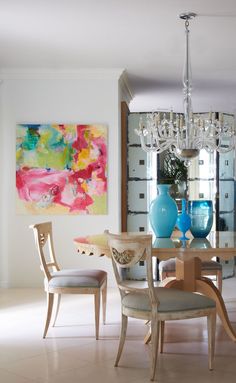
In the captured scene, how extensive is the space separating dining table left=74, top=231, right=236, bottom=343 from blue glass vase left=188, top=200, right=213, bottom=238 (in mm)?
63

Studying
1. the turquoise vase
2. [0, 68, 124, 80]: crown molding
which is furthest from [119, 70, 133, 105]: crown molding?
the turquoise vase

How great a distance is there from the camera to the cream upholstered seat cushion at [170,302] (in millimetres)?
3738

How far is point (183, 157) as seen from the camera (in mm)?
4957

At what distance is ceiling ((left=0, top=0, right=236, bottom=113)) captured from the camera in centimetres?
465

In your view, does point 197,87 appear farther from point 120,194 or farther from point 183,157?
point 183,157

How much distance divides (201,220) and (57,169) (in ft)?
8.33

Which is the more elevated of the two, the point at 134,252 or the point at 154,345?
the point at 134,252

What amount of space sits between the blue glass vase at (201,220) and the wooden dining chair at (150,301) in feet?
3.49

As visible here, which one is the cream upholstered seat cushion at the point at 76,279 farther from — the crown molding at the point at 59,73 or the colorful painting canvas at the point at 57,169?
the crown molding at the point at 59,73

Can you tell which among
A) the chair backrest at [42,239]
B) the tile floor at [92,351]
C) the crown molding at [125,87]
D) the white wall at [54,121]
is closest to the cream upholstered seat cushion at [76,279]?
the chair backrest at [42,239]

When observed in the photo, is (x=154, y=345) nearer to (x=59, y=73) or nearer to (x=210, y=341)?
(x=210, y=341)

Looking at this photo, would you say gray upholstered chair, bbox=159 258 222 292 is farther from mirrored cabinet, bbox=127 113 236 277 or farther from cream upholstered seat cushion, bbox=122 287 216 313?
mirrored cabinet, bbox=127 113 236 277

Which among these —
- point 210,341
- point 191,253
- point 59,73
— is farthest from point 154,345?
point 59,73

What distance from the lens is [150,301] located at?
3750mm
